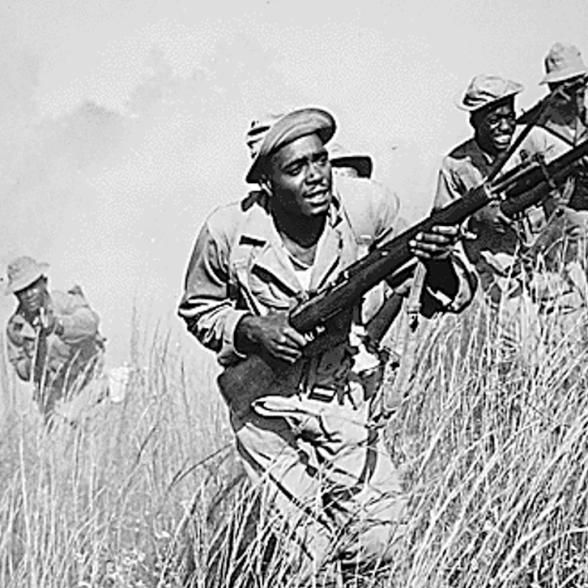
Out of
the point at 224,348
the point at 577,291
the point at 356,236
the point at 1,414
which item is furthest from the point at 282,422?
the point at 1,414

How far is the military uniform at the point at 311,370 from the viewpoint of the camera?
4.00 meters

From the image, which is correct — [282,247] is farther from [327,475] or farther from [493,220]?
[493,220]

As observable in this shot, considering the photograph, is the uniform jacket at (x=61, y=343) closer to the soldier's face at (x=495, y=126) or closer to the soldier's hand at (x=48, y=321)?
the soldier's hand at (x=48, y=321)

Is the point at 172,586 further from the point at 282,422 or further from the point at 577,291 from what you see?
the point at 577,291

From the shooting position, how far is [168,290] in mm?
13648

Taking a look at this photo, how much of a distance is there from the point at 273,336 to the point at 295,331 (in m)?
0.06

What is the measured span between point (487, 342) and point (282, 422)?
3.17 feet

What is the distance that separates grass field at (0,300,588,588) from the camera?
3855 mm

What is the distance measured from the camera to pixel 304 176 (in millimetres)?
4012

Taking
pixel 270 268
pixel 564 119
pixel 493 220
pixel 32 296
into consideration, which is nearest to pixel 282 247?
pixel 270 268

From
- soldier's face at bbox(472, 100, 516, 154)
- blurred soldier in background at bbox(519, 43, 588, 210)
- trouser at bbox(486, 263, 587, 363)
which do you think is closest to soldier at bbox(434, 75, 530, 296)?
soldier's face at bbox(472, 100, 516, 154)

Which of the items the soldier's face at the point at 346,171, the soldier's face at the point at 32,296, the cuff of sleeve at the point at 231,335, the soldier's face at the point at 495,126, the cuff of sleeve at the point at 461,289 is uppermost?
the soldier's face at the point at 32,296

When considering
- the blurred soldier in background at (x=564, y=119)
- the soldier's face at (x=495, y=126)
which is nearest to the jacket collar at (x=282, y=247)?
the blurred soldier in background at (x=564, y=119)

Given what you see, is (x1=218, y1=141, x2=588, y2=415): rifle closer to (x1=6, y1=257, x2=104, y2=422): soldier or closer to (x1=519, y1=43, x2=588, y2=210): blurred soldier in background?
(x1=519, y1=43, x2=588, y2=210): blurred soldier in background
